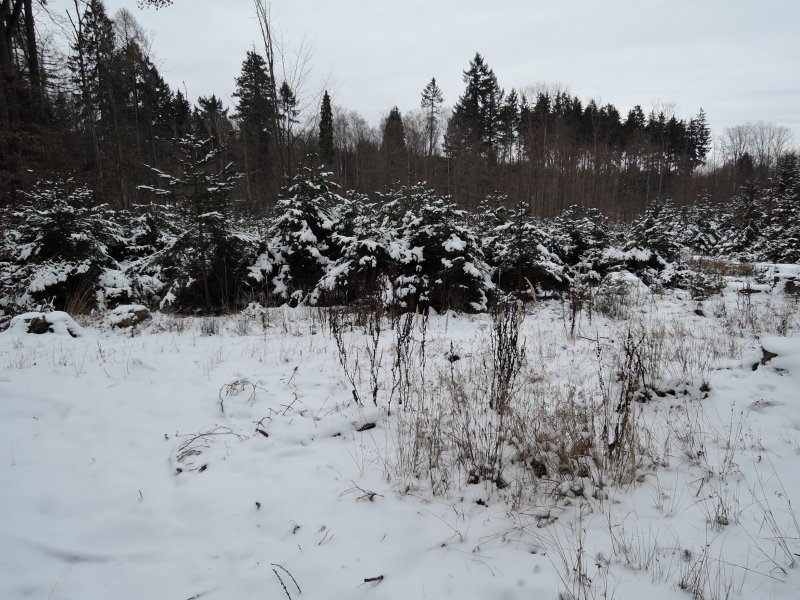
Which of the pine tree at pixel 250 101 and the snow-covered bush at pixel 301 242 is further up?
the pine tree at pixel 250 101

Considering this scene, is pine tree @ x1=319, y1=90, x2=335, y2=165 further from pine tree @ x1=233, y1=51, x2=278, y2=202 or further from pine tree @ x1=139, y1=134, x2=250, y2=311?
pine tree @ x1=139, y1=134, x2=250, y2=311

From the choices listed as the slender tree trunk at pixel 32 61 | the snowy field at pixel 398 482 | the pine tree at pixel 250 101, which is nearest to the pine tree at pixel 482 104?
the pine tree at pixel 250 101

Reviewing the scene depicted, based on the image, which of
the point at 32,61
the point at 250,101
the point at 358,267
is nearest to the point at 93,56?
the point at 32,61

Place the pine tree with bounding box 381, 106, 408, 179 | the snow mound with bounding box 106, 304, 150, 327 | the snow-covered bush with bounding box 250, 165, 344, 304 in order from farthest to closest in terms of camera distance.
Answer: the pine tree with bounding box 381, 106, 408, 179 < the snow-covered bush with bounding box 250, 165, 344, 304 < the snow mound with bounding box 106, 304, 150, 327

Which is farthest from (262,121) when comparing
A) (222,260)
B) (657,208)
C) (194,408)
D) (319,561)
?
(319,561)

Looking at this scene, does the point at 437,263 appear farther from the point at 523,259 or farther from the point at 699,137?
the point at 699,137

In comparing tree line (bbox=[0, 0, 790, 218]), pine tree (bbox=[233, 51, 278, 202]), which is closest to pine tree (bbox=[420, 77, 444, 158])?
tree line (bbox=[0, 0, 790, 218])

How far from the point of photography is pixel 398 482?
8.59 ft

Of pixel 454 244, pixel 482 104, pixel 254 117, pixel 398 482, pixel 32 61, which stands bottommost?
pixel 398 482

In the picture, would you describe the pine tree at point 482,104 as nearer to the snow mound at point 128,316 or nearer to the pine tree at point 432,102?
the pine tree at point 432,102

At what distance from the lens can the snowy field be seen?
1.86 metres

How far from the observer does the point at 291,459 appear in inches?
112

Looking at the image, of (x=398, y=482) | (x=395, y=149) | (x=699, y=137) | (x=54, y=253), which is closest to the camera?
(x=398, y=482)

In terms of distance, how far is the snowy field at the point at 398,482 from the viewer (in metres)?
1.86
